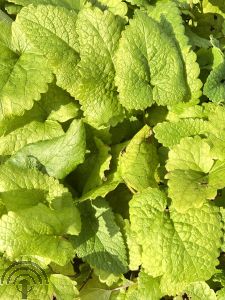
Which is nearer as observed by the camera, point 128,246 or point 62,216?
point 62,216

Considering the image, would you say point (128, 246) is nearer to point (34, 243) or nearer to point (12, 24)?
point (34, 243)

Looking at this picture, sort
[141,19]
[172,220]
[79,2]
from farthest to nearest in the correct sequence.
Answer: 1. [79,2]
2. [141,19]
3. [172,220]

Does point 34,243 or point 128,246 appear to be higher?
point 34,243

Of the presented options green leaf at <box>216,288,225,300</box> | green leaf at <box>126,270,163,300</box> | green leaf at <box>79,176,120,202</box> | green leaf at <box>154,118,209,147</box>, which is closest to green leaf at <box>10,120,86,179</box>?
green leaf at <box>79,176,120,202</box>

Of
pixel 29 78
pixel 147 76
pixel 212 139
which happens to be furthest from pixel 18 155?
pixel 212 139

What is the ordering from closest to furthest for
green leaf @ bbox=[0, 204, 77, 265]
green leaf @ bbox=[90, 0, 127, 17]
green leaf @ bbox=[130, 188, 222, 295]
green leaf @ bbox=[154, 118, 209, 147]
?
green leaf @ bbox=[0, 204, 77, 265], green leaf @ bbox=[130, 188, 222, 295], green leaf @ bbox=[154, 118, 209, 147], green leaf @ bbox=[90, 0, 127, 17]

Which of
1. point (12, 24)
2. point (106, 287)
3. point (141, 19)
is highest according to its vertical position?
point (141, 19)

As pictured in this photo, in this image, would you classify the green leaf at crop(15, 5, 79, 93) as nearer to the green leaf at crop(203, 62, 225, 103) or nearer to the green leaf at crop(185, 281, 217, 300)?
the green leaf at crop(203, 62, 225, 103)

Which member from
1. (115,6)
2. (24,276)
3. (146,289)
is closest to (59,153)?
(24,276)
